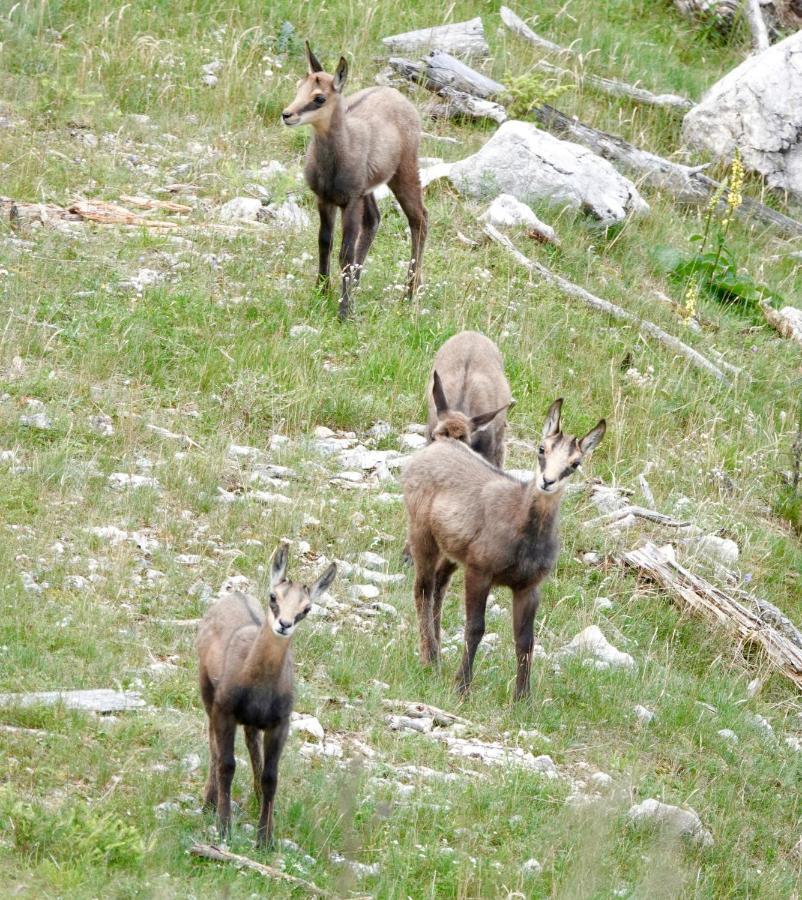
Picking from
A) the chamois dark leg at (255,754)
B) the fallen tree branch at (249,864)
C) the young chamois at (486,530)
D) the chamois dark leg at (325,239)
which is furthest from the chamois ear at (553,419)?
the chamois dark leg at (325,239)

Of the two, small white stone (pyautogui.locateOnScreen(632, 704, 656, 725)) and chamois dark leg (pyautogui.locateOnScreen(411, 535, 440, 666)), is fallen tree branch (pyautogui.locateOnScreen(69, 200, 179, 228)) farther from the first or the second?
small white stone (pyautogui.locateOnScreen(632, 704, 656, 725))

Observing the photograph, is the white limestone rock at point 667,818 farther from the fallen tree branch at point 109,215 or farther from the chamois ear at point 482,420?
the fallen tree branch at point 109,215

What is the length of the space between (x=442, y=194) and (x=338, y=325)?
123 inches

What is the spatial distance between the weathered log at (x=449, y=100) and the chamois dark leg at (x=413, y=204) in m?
3.43

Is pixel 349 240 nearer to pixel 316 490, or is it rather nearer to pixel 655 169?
pixel 316 490

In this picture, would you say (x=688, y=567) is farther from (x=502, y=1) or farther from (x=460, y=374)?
(x=502, y=1)

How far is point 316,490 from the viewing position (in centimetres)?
940

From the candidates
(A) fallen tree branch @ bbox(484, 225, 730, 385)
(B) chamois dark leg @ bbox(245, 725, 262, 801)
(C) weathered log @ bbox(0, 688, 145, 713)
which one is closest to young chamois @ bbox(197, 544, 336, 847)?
(B) chamois dark leg @ bbox(245, 725, 262, 801)

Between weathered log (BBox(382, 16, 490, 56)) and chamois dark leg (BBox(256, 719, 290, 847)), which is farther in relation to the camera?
weathered log (BBox(382, 16, 490, 56))

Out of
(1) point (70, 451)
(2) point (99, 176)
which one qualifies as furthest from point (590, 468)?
(2) point (99, 176)

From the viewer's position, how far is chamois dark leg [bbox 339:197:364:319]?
11586mm

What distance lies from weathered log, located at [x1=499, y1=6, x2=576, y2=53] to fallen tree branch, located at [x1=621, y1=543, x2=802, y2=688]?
977 centimetres

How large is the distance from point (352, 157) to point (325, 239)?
695mm

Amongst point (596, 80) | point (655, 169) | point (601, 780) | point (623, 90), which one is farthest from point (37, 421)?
point (623, 90)
